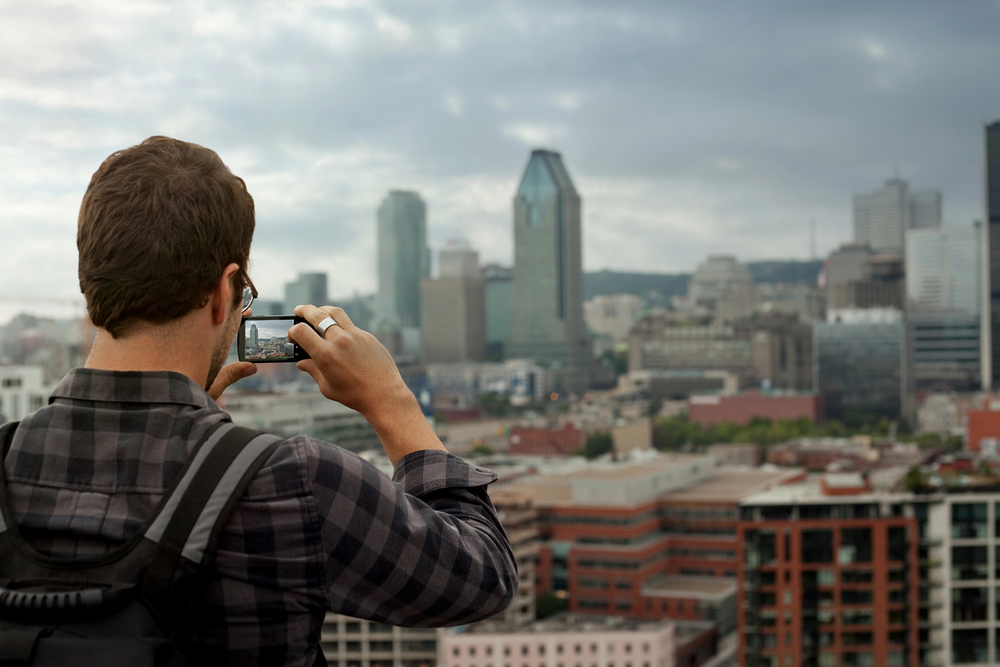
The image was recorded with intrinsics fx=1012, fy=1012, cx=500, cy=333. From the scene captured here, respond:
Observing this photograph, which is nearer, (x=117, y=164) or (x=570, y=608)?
(x=117, y=164)

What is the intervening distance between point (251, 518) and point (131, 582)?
0.05 meters

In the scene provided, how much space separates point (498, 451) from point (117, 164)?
72.7 ft

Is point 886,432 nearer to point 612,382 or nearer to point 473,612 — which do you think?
point 612,382

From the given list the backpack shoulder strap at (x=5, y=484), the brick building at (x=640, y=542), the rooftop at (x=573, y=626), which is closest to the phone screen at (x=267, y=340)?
the backpack shoulder strap at (x=5, y=484)

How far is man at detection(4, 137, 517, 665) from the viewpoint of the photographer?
39 cm

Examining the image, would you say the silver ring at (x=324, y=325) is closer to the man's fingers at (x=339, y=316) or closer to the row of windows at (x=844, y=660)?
the man's fingers at (x=339, y=316)

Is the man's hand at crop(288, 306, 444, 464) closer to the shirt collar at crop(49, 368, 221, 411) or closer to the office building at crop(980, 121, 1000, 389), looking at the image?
the shirt collar at crop(49, 368, 221, 411)

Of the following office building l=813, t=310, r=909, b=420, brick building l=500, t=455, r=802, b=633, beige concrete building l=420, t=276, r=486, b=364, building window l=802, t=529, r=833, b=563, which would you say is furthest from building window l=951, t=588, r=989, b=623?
beige concrete building l=420, t=276, r=486, b=364

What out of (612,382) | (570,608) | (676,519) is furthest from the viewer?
(612,382)

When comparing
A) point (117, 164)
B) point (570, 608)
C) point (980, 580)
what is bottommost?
point (570, 608)

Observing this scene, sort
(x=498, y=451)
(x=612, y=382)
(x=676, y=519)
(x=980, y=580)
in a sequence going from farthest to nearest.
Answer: (x=612, y=382), (x=498, y=451), (x=676, y=519), (x=980, y=580)

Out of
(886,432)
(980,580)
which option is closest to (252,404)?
(980,580)

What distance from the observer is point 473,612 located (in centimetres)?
43

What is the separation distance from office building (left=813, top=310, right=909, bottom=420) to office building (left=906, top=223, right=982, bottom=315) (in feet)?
22.5
